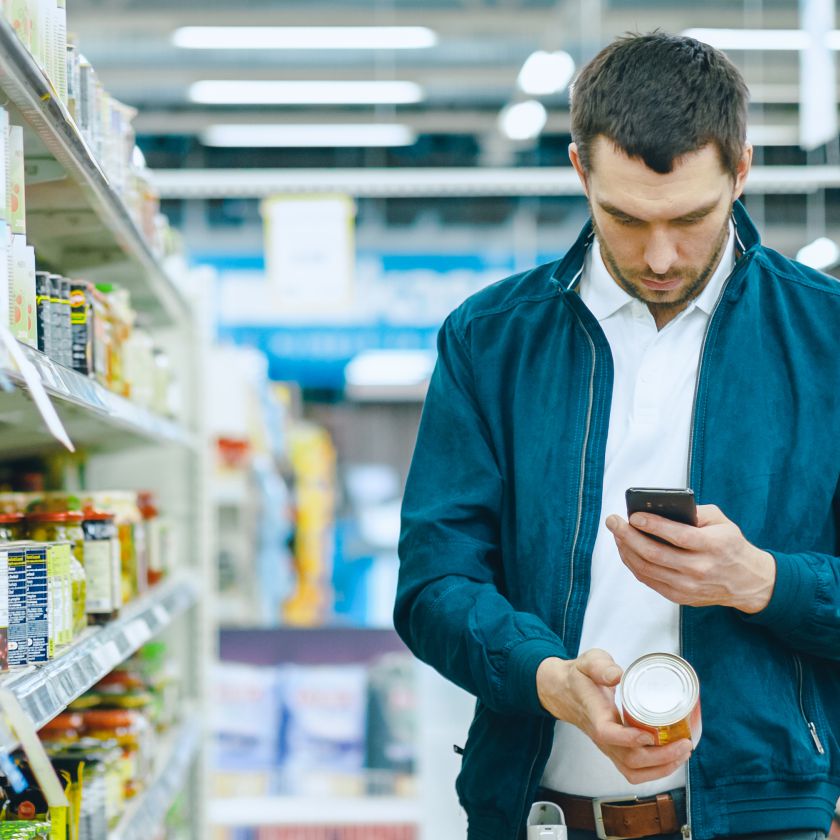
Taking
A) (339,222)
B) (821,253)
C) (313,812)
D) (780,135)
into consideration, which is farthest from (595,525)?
(780,135)

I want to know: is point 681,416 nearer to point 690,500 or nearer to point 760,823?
point 690,500

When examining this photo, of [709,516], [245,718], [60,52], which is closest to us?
[709,516]

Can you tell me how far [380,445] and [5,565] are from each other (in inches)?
571

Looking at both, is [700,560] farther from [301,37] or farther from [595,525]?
[301,37]

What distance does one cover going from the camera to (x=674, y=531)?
4.83 feet

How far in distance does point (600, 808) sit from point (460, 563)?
0.38m

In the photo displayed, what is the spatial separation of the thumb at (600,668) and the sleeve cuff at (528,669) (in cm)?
9

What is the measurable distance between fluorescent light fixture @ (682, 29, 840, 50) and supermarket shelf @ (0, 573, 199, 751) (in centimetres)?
521

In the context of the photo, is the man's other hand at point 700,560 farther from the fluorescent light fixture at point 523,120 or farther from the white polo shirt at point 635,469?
the fluorescent light fixture at point 523,120

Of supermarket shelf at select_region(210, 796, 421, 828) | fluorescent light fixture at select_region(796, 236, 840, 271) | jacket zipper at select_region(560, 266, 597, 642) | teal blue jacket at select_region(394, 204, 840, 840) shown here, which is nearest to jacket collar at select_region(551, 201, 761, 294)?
teal blue jacket at select_region(394, 204, 840, 840)

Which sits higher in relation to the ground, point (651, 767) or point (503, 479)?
point (503, 479)

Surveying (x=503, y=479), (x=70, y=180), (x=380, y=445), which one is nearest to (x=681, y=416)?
(x=503, y=479)

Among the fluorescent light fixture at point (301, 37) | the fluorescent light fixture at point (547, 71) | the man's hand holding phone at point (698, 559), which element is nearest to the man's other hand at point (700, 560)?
the man's hand holding phone at point (698, 559)

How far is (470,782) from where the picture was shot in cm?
174
